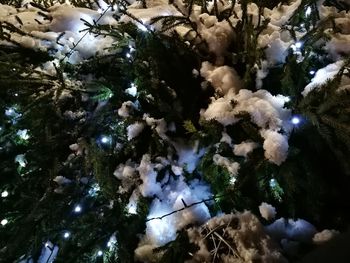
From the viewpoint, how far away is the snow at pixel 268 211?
242cm

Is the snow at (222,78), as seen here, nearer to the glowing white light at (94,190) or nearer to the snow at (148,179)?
the snow at (148,179)

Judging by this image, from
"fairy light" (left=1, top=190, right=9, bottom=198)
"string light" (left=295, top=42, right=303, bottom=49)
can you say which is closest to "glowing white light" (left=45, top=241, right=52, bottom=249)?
"fairy light" (left=1, top=190, right=9, bottom=198)

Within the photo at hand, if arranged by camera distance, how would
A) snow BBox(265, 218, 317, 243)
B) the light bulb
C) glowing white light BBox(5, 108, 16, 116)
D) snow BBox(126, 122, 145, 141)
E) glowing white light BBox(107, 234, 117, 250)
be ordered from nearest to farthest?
1. snow BBox(265, 218, 317, 243)
2. glowing white light BBox(107, 234, 117, 250)
3. snow BBox(126, 122, 145, 141)
4. the light bulb
5. glowing white light BBox(5, 108, 16, 116)

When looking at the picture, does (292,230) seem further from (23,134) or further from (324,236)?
(23,134)

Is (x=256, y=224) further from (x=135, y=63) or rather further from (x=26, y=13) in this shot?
(x=26, y=13)

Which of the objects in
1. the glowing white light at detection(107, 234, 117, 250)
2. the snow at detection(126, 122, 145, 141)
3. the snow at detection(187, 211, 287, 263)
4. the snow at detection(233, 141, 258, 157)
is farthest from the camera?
the snow at detection(126, 122, 145, 141)

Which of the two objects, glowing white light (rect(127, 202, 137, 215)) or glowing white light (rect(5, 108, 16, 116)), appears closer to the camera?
glowing white light (rect(127, 202, 137, 215))

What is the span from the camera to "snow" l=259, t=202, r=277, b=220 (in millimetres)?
2424

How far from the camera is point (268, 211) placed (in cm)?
243

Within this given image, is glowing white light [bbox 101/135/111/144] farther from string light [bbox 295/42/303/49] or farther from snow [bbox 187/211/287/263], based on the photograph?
string light [bbox 295/42/303/49]

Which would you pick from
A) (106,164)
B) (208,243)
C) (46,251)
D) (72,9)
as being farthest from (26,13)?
(208,243)

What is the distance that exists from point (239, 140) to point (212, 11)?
139cm

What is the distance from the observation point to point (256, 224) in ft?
7.62

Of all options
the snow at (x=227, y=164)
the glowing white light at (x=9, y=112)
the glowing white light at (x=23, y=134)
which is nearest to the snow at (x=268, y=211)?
the snow at (x=227, y=164)
